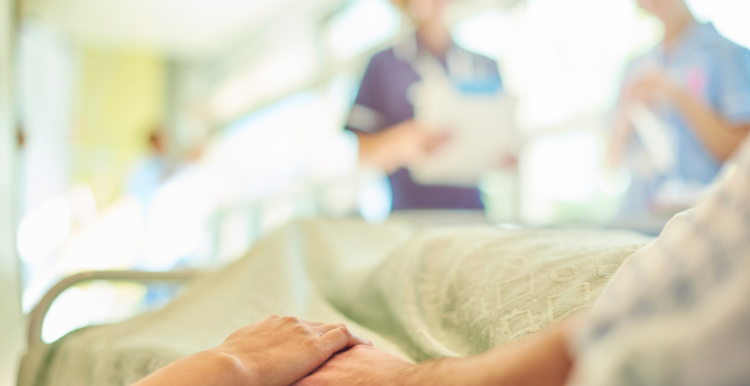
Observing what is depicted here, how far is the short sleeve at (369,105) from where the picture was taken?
1.81m

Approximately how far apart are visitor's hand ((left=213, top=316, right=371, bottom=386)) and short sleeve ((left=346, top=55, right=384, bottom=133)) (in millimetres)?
1196

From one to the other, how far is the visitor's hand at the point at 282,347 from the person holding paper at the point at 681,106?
1175 mm

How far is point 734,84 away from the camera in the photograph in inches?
60.1

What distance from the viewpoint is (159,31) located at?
5.56 m

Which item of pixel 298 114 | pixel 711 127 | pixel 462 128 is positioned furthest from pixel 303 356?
pixel 298 114

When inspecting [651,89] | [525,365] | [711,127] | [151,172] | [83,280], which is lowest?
[151,172]

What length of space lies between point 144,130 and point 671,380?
6265 millimetres

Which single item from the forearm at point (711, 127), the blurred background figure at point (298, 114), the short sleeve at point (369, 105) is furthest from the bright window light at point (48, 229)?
the forearm at point (711, 127)

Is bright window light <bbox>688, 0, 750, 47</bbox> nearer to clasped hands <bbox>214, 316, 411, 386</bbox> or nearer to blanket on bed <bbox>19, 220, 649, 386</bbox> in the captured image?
blanket on bed <bbox>19, 220, 649, 386</bbox>

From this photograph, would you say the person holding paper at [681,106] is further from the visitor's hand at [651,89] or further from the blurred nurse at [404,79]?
the blurred nurse at [404,79]

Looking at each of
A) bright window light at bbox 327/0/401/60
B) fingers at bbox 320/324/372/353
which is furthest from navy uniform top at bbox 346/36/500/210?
bright window light at bbox 327/0/401/60

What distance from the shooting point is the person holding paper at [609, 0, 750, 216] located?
1.51 m

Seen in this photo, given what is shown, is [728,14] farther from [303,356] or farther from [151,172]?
[151,172]

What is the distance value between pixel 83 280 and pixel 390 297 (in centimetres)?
69
